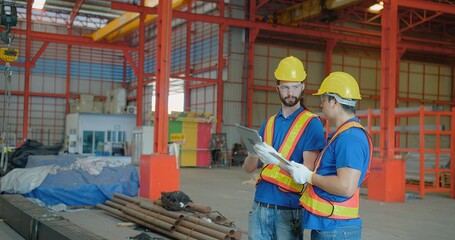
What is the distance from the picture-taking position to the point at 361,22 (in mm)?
29766

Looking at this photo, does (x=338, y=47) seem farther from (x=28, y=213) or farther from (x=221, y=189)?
(x=28, y=213)

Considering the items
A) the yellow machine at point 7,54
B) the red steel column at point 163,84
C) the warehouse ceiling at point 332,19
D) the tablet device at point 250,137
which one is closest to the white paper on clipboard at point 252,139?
the tablet device at point 250,137

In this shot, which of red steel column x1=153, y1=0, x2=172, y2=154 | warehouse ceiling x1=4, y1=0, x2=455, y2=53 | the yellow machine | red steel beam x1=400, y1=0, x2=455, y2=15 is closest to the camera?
the yellow machine

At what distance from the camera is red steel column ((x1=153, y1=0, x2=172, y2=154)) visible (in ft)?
37.2

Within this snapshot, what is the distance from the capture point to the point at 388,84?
13148 millimetres

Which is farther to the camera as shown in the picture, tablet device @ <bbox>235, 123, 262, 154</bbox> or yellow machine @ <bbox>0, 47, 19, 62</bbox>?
yellow machine @ <bbox>0, 47, 19, 62</bbox>

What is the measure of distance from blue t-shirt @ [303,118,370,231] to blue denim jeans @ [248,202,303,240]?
0.95 ft

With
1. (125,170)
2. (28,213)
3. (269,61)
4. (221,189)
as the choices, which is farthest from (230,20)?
(28,213)

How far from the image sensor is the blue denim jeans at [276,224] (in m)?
3.50

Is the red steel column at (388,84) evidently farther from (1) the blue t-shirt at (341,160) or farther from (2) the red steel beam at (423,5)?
(1) the blue t-shirt at (341,160)

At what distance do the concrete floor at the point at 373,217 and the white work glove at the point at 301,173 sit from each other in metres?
4.73

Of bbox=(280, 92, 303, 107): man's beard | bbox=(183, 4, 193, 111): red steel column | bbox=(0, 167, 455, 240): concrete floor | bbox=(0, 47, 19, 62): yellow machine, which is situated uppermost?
bbox=(183, 4, 193, 111): red steel column

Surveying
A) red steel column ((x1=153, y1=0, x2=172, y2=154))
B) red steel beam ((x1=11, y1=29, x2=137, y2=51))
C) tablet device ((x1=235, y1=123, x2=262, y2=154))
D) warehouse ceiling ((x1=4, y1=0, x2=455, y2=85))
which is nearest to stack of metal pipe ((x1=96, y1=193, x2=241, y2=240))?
red steel column ((x1=153, y1=0, x2=172, y2=154))

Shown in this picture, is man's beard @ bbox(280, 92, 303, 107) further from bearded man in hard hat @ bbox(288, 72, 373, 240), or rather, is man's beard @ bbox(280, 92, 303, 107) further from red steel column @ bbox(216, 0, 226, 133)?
red steel column @ bbox(216, 0, 226, 133)
